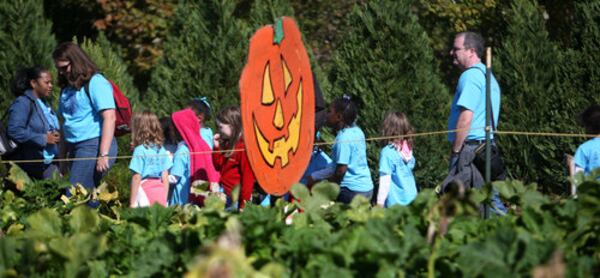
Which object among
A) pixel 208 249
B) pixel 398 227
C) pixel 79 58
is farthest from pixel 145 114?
pixel 208 249

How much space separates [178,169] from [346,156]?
5.04ft

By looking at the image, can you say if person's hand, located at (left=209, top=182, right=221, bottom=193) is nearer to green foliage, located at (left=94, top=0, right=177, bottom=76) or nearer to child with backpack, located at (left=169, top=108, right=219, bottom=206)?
child with backpack, located at (left=169, top=108, right=219, bottom=206)

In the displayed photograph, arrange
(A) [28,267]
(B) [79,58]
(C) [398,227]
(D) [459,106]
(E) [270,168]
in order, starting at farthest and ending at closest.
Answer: (B) [79,58]
(D) [459,106]
(E) [270,168]
(C) [398,227]
(A) [28,267]

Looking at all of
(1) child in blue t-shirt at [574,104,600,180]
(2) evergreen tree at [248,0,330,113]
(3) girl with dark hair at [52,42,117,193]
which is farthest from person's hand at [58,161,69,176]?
(2) evergreen tree at [248,0,330,113]

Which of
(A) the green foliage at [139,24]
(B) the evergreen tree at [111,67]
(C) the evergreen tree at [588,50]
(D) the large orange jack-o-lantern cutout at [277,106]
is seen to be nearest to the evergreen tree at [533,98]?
(C) the evergreen tree at [588,50]

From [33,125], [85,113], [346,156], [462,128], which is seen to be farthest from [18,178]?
[346,156]

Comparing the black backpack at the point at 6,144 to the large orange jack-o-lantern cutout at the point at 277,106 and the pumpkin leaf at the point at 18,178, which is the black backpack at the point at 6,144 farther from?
the large orange jack-o-lantern cutout at the point at 277,106

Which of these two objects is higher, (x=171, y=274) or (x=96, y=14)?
(x=96, y=14)

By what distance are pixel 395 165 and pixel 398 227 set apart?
202 inches

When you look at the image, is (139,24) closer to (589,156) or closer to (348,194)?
(348,194)

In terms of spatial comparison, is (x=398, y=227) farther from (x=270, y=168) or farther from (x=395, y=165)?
(x=395, y=165)

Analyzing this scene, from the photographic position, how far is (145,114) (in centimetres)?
916

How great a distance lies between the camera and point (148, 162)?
365 inches

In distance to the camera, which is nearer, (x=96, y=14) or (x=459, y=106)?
(x=459, y=106)
